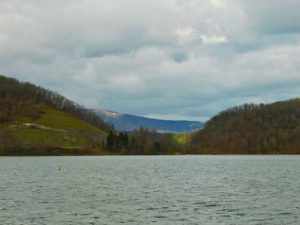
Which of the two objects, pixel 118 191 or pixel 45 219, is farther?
pixel 118 191

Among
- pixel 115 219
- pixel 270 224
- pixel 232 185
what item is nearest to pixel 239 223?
pixel 270 224

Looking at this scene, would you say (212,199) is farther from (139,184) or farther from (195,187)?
(139,184)

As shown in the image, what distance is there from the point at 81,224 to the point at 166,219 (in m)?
10.0

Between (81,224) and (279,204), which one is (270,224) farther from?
(81,224)

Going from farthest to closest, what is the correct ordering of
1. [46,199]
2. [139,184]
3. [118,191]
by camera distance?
[139,184] < [118,191] < [46,199]

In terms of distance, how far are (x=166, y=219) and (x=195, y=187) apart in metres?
39.4

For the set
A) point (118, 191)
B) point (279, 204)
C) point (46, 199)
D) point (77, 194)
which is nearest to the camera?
point (279, 204)

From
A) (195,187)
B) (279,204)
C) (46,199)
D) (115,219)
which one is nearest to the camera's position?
(115,219)

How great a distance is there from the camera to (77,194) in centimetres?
8225

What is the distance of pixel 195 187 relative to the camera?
95.4m

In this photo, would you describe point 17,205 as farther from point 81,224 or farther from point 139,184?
point 139,184

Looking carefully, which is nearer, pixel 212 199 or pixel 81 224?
pixel 81 224

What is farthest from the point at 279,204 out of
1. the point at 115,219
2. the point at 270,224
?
the point at 115,219

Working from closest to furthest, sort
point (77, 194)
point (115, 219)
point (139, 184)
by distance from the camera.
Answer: point (115, 219) < point (77, 194) < point (139, 184)
